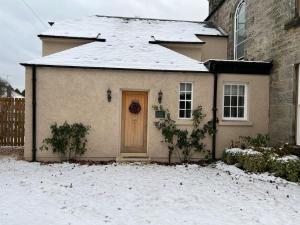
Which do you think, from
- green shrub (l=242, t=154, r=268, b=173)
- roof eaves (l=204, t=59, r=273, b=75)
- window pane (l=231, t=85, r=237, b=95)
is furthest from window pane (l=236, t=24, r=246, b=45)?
green shrub (l=242, t=154, r=268, b=173)

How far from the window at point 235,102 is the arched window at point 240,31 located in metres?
3.01

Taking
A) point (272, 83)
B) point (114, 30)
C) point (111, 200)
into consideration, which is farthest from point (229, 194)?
point (114, 30)

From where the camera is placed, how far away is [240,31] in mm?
15242

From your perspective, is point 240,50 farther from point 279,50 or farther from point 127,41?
point 127,41

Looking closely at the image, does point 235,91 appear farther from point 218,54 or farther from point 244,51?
point 218,54

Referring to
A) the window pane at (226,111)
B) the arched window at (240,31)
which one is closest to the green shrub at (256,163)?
the window pane at (226,111)

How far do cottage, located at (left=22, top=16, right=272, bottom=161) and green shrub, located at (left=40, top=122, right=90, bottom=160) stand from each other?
8.6 inches

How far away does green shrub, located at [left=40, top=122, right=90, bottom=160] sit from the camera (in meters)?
11.1

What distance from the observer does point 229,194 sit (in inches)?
290

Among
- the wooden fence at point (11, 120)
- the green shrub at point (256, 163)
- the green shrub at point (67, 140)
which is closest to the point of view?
the green shrub at point (256, 163)

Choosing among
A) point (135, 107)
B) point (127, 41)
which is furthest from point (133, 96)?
point (127, 41)

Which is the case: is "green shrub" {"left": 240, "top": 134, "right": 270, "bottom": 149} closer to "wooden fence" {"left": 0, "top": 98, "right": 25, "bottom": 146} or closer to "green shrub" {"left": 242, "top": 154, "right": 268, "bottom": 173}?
"green shrub" {"left": 242, "top": 154, "right": 268, "bottom": 173}

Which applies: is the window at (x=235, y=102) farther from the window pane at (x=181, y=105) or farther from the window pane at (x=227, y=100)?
the window pane at (x=181, y=105)

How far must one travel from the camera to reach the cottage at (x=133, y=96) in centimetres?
1126
